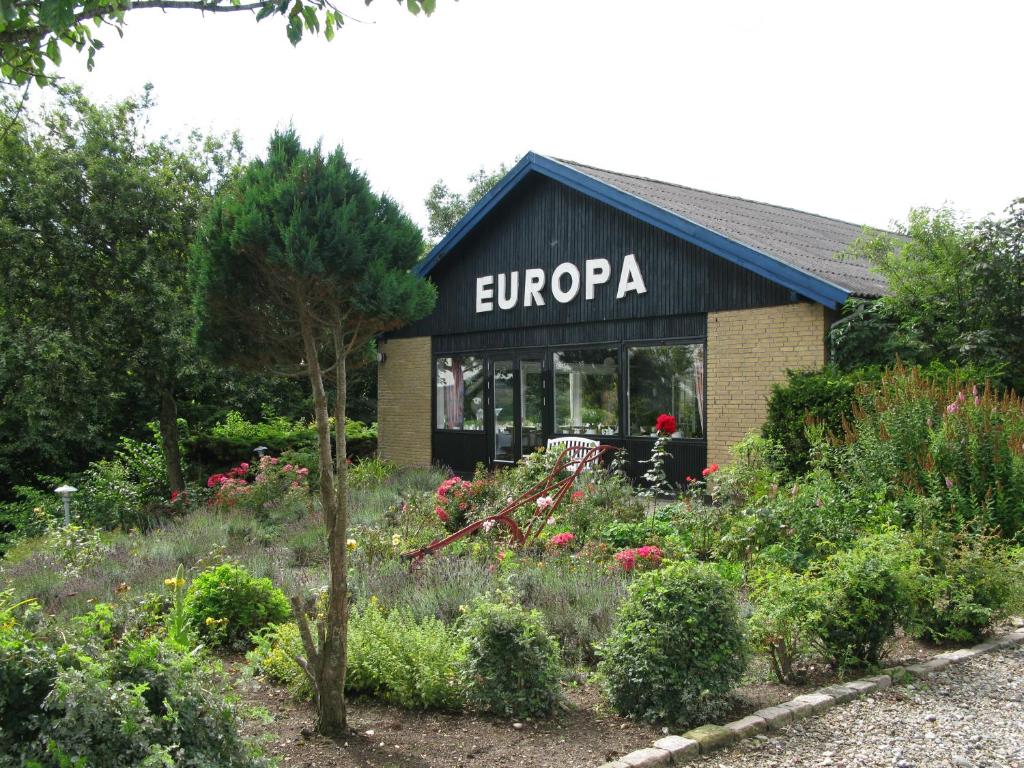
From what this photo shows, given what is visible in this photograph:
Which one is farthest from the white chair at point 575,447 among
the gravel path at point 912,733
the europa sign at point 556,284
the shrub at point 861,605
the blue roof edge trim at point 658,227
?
the gravel path at point 912,733

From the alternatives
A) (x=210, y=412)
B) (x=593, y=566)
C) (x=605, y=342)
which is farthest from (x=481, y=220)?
(x=593, y=566)

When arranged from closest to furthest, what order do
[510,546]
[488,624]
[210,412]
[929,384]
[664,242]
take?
[488,624] → [510,546] → [929,384] → [664,242] → [210,412]

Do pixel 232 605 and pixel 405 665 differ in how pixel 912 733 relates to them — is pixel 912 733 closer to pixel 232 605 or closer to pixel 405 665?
pixel 405 665

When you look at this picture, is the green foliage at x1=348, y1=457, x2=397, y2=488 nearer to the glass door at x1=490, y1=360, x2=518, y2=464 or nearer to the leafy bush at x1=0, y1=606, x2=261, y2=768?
the glass door at x1=490, y1=360, x2=518, y2=464

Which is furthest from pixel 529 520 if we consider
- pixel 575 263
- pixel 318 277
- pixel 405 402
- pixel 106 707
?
pixel 405 402

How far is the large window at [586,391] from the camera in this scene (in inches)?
551

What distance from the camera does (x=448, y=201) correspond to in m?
41.6

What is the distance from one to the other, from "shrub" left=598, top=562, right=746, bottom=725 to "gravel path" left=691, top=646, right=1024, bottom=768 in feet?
1.00

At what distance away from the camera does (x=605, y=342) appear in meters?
14.0

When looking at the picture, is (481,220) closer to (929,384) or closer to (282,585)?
(929,384)

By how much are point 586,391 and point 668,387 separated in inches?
63.3

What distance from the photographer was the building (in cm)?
1209

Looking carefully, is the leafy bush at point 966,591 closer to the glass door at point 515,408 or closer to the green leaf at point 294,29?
the green leaf at point 294,29

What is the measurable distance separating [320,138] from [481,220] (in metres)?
11.3
